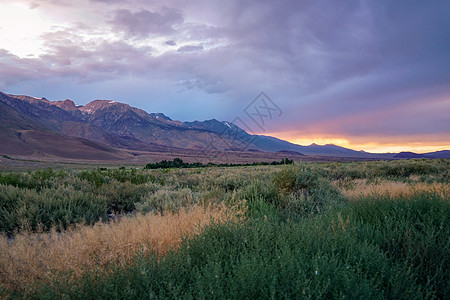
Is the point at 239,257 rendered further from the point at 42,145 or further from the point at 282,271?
the point at 42,145

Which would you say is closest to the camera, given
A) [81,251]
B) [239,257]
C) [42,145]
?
[239,257]

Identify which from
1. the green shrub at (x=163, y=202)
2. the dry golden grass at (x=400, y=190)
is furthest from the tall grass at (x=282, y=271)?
the green shrub at (x=163, y=202)

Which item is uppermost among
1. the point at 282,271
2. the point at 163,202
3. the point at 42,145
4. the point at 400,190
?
the point at 400,190

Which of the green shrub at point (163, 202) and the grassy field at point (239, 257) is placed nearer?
the grassy field at point (239, 257)

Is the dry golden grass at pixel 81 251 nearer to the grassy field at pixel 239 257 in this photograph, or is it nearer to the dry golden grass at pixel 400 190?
the grassy field at pixel 239 257

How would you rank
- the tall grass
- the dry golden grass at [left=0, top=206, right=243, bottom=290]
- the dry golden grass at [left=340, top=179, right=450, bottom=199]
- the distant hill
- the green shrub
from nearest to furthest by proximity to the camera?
the tall grass
the dry golden grass at [left=0, top=206, right=243, bottom=290]
the dry golden grass at [left=340, top=179, right=450, bottom=199]
the green shrub
the distant hill

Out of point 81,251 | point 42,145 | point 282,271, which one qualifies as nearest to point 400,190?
point 282,271

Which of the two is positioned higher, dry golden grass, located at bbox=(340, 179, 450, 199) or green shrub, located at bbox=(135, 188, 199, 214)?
dry golden grass, located at bbox=(340, 179, 450, 199)

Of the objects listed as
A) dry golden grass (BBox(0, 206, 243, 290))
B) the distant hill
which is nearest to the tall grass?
dry golden grass (BBox(0, 206, 243, 290))

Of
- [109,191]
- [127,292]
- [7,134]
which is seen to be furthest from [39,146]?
[127,292]

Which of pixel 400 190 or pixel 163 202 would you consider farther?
pixel 163 202

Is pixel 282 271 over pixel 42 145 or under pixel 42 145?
over

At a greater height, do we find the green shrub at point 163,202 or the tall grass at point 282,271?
the tall grass at point 282,271

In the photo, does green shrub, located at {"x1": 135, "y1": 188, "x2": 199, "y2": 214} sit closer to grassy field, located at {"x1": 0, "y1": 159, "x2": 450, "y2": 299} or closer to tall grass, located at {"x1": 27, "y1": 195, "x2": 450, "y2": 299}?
grassy field, located at {"x1": 0, "y1": 159, "x2": 450, "y2": 299}
